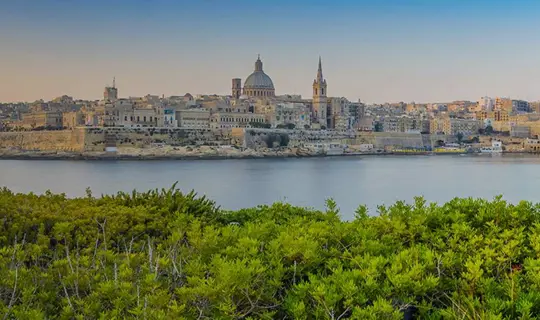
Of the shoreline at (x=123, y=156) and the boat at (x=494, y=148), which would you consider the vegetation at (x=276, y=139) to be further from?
the boat at (x=494, y=148)

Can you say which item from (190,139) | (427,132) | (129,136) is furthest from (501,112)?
(129,136)

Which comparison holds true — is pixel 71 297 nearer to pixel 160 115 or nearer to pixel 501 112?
pixel 160 115

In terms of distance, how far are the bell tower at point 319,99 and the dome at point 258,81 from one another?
14.2 ft

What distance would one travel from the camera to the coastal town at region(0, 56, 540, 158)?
36.2 meters

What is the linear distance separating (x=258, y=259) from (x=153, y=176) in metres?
20.0

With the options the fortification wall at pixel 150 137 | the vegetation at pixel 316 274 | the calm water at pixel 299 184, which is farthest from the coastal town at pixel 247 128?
the vegetation at pixel 316 274

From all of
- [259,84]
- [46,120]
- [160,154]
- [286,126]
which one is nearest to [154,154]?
[160,154]

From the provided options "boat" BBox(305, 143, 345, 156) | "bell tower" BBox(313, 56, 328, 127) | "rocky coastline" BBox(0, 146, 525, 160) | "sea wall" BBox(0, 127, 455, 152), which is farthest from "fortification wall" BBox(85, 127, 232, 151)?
"bell tower" BBox(313, 56, 328, 127)

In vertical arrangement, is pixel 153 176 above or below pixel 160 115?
below

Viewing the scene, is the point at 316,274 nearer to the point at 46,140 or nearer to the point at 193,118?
the point at 46,140

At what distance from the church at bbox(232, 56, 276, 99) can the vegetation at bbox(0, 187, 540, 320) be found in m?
49.9

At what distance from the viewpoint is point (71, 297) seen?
2088 millimetres

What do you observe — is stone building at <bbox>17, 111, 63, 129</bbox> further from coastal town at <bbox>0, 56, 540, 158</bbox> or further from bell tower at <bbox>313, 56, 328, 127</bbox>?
bell tower at <bbox>313, 56, 328, 127</bbox>

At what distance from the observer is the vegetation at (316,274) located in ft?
6.20
